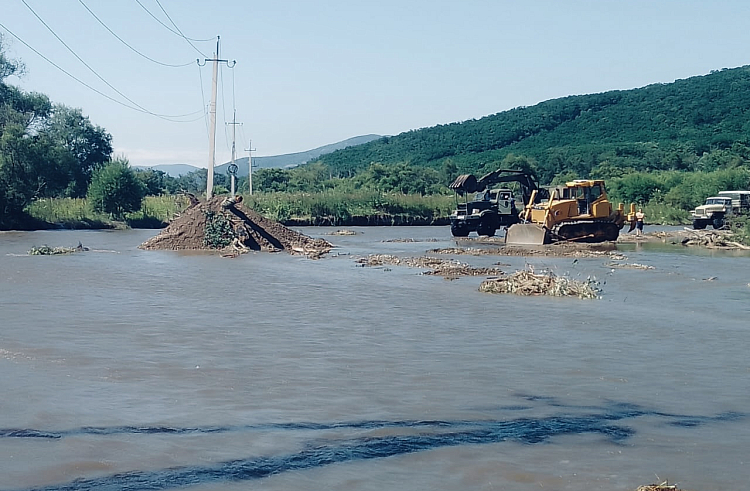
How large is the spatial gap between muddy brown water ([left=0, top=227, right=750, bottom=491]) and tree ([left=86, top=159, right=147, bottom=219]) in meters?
32.4

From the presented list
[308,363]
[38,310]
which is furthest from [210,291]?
[308,363]

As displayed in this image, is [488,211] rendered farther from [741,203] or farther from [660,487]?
[660,487]

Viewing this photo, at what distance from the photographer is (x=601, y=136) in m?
113

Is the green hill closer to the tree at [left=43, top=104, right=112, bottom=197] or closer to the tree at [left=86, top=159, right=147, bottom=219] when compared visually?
the tree at [left=43, top=104, right=112, bottom=197]

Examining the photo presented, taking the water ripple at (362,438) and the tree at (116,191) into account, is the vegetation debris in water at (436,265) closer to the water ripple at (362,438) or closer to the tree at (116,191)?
the water ripple at (362,438)

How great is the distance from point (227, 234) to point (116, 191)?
2142 cm

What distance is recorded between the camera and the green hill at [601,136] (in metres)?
88.7

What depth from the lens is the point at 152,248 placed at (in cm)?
3045

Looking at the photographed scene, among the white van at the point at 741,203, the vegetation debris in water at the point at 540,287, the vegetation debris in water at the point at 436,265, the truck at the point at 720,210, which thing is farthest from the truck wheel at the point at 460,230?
the vegetation debris in water at the point at 540,287

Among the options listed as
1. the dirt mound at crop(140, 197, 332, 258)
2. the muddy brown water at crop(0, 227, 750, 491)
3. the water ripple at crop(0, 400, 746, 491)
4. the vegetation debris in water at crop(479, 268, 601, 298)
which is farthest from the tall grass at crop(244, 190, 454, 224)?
the water ripple at crop(0, 400, 746, 491)

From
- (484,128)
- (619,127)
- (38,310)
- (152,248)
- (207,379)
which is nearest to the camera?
(207,379)

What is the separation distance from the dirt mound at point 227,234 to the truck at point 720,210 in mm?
22140

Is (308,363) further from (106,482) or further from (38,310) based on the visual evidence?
(38,310)

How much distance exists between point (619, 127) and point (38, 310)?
109 meters
